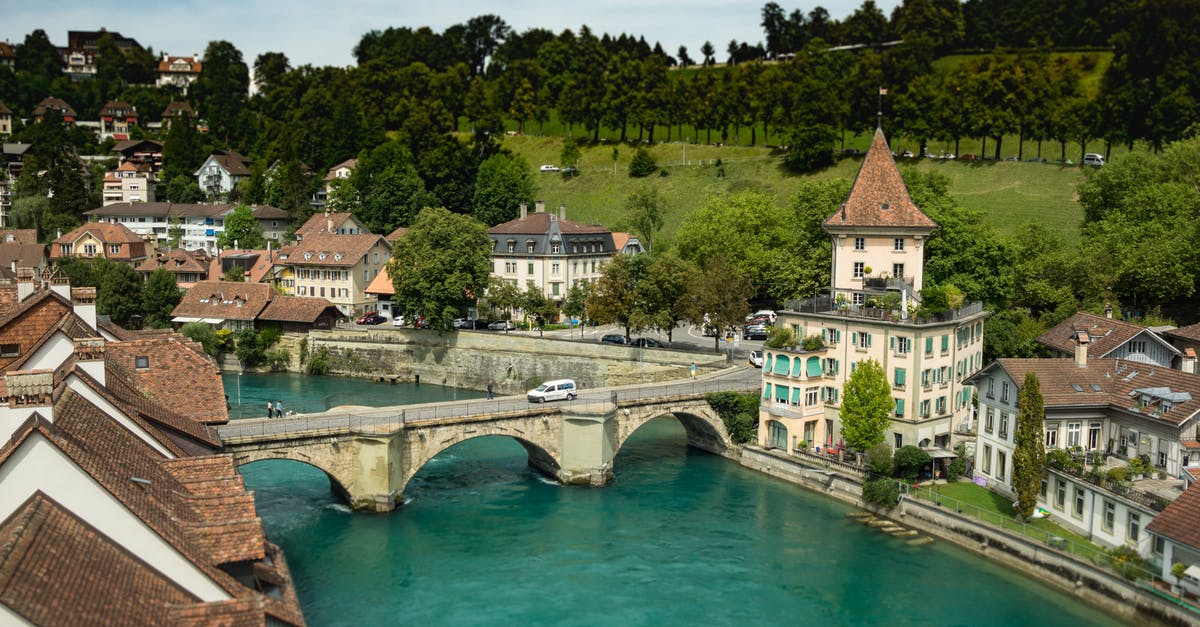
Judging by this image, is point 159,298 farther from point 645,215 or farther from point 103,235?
point 645,215

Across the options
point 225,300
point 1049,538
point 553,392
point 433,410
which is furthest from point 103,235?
point 1049,538

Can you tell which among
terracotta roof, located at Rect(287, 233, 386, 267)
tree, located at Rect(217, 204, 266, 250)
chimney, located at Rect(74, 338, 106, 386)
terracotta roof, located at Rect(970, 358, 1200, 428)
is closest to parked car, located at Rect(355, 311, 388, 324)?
terracotta roof, located at Rect(287, 233, 386, 267)

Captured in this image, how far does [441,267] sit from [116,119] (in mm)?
114292

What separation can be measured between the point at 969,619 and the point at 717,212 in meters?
50.3

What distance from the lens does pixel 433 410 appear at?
51469mm

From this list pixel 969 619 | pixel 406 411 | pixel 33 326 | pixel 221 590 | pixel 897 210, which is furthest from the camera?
pixel 897 210

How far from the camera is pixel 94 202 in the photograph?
129625 millimetres

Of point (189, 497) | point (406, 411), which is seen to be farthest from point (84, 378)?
point (406, 411)

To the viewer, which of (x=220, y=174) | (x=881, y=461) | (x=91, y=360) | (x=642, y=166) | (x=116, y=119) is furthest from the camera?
(x=116, y=119)

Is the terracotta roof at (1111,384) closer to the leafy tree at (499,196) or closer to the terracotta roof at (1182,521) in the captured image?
the terracotta roof at (1182,521)

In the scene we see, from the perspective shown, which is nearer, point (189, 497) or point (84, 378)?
point (189, 497)

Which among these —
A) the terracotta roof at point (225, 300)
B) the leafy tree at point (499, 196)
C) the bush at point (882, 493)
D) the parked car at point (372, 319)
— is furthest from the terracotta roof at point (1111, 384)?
the leafy tree at point (499, 196)

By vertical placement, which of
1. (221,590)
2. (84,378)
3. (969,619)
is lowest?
(969,619)

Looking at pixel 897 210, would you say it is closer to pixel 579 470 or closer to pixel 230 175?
pixel 579 470
